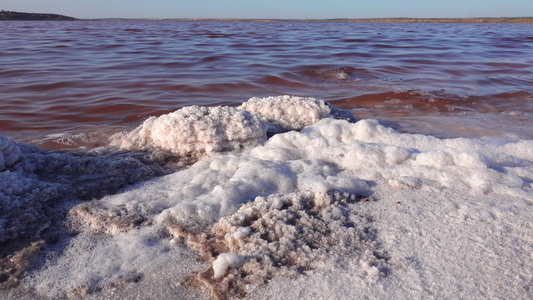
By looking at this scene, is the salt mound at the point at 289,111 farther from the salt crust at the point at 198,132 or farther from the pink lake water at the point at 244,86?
the pink lake water at the point at 244,86

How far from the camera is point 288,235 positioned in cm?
140

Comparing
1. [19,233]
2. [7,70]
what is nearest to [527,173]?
[19,233]

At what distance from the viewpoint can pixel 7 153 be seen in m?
1.98

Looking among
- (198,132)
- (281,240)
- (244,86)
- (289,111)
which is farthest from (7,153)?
(244,86)

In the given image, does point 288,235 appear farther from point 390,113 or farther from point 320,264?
point 390,113

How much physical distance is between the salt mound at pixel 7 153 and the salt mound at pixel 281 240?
1047mm

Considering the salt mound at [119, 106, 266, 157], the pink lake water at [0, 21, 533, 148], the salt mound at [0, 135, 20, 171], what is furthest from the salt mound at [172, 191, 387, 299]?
the pink lake water at [0, 21, 533, 148]

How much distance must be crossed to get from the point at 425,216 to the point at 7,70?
6.16 meters

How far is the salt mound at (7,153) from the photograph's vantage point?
1.92 m

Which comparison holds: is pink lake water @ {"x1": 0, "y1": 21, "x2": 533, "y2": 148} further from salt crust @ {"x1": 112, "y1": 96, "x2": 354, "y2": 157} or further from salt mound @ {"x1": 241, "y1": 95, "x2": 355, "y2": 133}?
salt mound @ {"x1": 241, "y1": 95, "x2": 355, "y2": 133}

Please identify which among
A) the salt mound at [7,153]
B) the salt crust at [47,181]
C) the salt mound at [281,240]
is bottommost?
the salt mound at [281,240]

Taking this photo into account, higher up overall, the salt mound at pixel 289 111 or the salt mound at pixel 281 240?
the salt mound at pixel 289 111

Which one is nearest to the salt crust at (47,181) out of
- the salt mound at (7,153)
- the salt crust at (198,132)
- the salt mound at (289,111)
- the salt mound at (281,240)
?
the salt mound at (7,153)

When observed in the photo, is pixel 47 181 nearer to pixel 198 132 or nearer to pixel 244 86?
pixel 198 132
